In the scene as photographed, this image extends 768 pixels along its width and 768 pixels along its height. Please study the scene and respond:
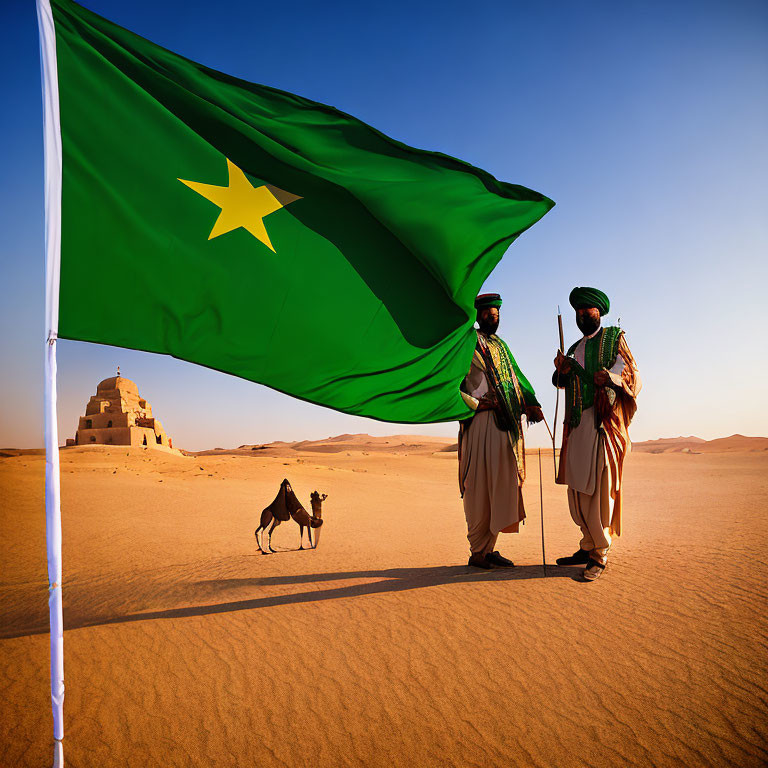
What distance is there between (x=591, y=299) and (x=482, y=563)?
324 cm

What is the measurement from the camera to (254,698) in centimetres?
337

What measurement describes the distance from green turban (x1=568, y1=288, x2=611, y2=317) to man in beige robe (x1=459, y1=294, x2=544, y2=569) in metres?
0.89

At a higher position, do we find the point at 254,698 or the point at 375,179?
the point at 375,179

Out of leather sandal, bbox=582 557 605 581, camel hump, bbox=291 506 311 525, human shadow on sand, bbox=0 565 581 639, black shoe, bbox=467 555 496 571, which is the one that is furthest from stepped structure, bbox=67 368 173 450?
leather sandal, bbox=582 557 605 581

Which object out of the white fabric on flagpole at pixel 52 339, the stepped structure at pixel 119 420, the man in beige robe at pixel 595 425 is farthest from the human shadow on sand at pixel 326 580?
the stepped structure at pixel 119 420

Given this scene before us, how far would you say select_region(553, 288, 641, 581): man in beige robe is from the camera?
18.2ft

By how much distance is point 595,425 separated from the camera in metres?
5.66

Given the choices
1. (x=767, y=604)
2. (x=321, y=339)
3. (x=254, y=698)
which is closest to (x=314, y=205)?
(x=321, y=339)

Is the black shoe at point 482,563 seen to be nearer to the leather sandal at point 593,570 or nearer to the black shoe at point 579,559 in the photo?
the black shoe at point 579,559

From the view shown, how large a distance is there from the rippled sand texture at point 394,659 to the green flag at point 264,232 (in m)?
1.83

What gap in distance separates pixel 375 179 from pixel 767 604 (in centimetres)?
499

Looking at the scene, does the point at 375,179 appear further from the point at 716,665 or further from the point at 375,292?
the point at 716,665

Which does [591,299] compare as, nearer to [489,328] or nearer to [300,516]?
[489,328]

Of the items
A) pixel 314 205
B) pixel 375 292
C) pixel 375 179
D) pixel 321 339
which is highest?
pixel 375 179
